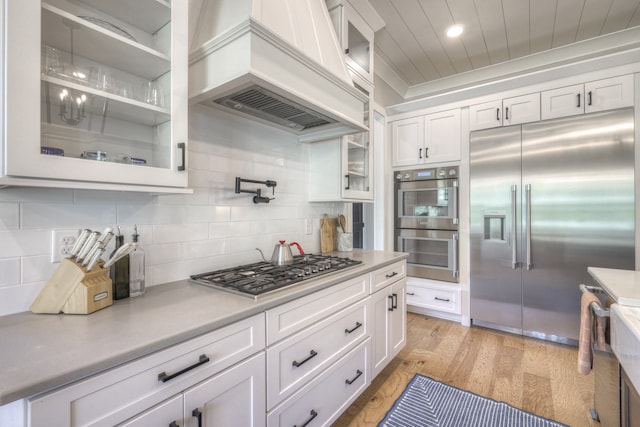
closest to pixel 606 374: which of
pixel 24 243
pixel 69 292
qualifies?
pixel 69 292

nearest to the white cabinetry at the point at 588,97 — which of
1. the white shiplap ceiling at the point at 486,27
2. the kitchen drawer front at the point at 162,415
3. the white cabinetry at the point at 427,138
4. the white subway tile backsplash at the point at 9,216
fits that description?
the white shiplap ceiling at the point at 486,27

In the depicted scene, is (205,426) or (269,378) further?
(269,378)

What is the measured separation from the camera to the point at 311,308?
138cm

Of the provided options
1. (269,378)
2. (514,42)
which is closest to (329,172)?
(269,378)

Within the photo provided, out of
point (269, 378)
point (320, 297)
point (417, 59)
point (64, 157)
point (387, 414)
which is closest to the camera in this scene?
point (64, 157)

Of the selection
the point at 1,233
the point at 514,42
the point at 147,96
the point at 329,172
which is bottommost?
the point at 1,233

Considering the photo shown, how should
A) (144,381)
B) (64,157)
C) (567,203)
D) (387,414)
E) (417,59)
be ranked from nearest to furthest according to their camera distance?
1. (144,381)
2. (64,157)
3. (387,414)
4. (567,203)
5. (417,59)

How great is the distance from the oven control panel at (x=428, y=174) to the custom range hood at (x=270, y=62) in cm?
169

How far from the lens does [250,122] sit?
1.83m

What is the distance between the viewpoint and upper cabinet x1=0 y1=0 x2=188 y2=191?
2.68 feet

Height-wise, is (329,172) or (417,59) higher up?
(417,59)

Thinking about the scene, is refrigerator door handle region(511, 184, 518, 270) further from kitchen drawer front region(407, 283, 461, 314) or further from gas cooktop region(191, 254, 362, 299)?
gas cooktop region(191, 254, 362, 299)

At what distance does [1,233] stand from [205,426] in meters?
0.96

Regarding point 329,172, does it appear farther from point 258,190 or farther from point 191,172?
point 191,172
